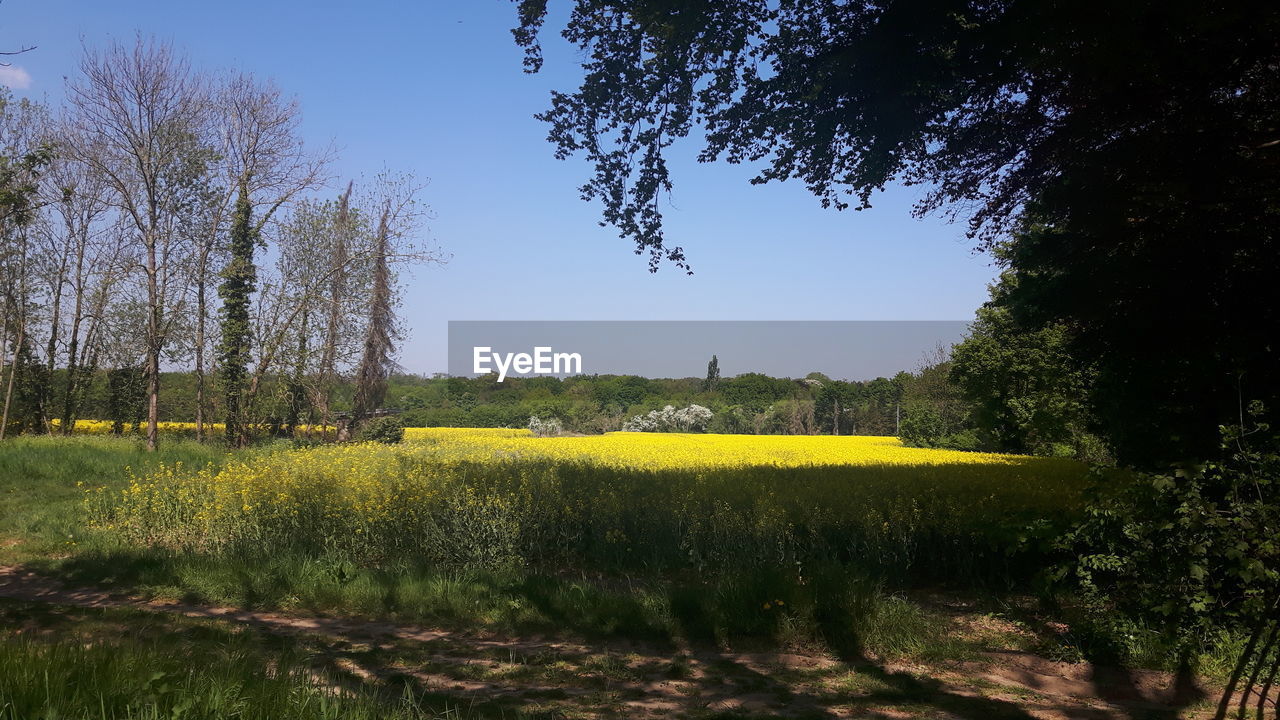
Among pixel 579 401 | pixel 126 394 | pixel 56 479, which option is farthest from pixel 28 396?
pixel 579 401

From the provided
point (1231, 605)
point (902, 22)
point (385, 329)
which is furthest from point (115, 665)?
point (385, 329)

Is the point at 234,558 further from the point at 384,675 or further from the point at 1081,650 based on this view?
the point at 1081,650

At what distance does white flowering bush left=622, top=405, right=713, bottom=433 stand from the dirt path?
3845cm

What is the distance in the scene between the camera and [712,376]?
76562 mm

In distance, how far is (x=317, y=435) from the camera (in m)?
28.3

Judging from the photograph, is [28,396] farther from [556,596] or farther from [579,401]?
[579,401]

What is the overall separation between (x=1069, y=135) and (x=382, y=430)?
24761mm

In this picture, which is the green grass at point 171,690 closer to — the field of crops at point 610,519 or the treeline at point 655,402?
the field of crops at point 610,519

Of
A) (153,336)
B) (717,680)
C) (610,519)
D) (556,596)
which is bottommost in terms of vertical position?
(717,680)

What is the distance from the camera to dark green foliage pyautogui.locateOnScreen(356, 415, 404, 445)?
1054 inches

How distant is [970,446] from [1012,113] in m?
24.1

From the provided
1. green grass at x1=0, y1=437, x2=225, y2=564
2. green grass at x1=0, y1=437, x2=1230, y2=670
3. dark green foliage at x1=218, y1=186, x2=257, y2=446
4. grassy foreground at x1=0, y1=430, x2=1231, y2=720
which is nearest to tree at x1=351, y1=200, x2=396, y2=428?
dark green foliage at x1=218, y1=186, x2=257, y2=446

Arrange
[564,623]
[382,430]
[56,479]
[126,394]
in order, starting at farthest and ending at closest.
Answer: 1. [126,394]
2. [382,430]
3. [56,479]
4. [564,623]

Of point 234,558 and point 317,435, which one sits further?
point 317,435
